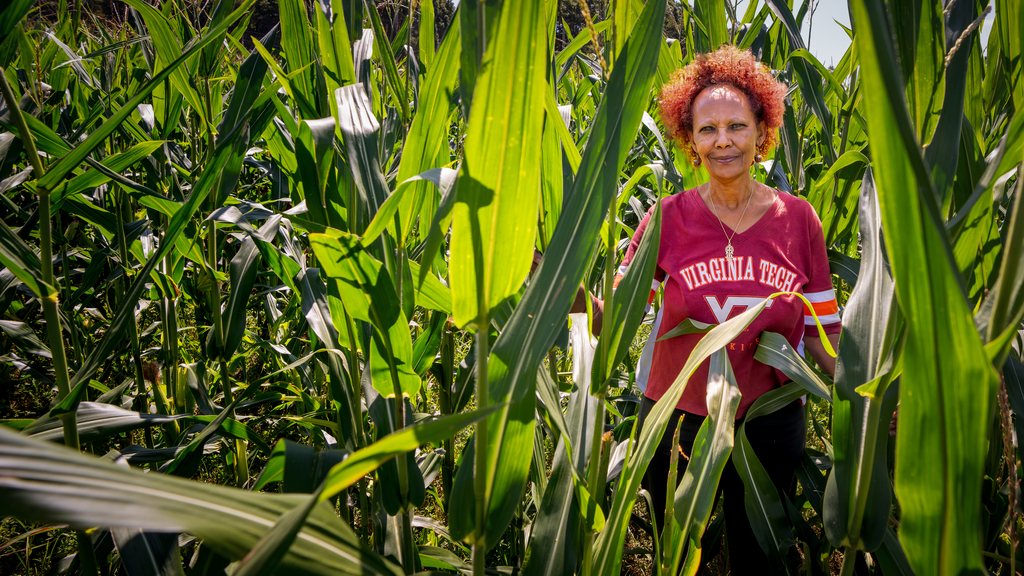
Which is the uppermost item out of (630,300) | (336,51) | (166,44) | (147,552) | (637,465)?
(166,44)

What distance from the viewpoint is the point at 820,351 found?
4.73 ft

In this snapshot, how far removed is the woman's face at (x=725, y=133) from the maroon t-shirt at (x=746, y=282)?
131 millimetres

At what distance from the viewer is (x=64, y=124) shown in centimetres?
212

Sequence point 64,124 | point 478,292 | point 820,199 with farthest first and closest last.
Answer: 1. point 64,124
2. point 820,199
3. point 478,292

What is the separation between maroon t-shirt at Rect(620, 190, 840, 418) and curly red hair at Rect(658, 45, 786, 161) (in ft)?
0.97

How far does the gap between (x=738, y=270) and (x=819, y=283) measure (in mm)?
226

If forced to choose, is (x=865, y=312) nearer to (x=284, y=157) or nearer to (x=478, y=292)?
(x=478, y=292)

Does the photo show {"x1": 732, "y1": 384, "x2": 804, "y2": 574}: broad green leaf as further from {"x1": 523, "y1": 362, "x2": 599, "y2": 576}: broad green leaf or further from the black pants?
{"x1": 523, "y1": 362, "x2": 599, "y2": 576}: broad green leaf

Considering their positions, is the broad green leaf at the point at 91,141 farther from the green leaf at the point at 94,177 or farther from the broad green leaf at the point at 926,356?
the broad green leaf at the point at 926,356

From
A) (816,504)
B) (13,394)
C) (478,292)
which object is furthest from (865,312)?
(13,394)

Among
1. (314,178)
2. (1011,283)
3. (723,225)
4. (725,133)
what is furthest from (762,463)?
(314,178)

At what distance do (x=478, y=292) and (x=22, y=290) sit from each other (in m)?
2.55

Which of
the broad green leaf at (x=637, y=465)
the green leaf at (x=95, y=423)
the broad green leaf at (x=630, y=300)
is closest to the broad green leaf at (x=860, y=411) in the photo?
the broad green leaf at (x=637, y=465)

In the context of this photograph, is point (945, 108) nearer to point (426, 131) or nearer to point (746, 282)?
point (426, 131)
